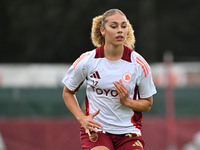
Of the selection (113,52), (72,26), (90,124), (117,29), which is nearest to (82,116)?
(90,124)

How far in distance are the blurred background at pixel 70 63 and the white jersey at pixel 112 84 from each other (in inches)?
282

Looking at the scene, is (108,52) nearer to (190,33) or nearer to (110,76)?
(110,76)

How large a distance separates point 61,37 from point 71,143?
20032 millimetres

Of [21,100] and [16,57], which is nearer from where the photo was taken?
[21,100]

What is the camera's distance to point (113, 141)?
18.6 ft

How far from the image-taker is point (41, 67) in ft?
65.6

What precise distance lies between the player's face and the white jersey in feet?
0.64

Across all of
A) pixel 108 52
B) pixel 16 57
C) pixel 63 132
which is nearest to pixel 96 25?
pixel 108 52

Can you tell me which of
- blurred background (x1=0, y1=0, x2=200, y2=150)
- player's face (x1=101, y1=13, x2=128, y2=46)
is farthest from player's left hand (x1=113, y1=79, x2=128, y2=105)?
blurred background (x1=0, y1=0, x2=200, y2=150)

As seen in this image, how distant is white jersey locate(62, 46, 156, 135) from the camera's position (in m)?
5.57

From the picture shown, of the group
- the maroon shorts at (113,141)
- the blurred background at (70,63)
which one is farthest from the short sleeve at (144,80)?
the blurred background at (70,63)

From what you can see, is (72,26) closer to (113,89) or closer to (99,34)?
(99,34)

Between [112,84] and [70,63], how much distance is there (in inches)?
1071

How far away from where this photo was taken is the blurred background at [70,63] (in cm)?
1284
